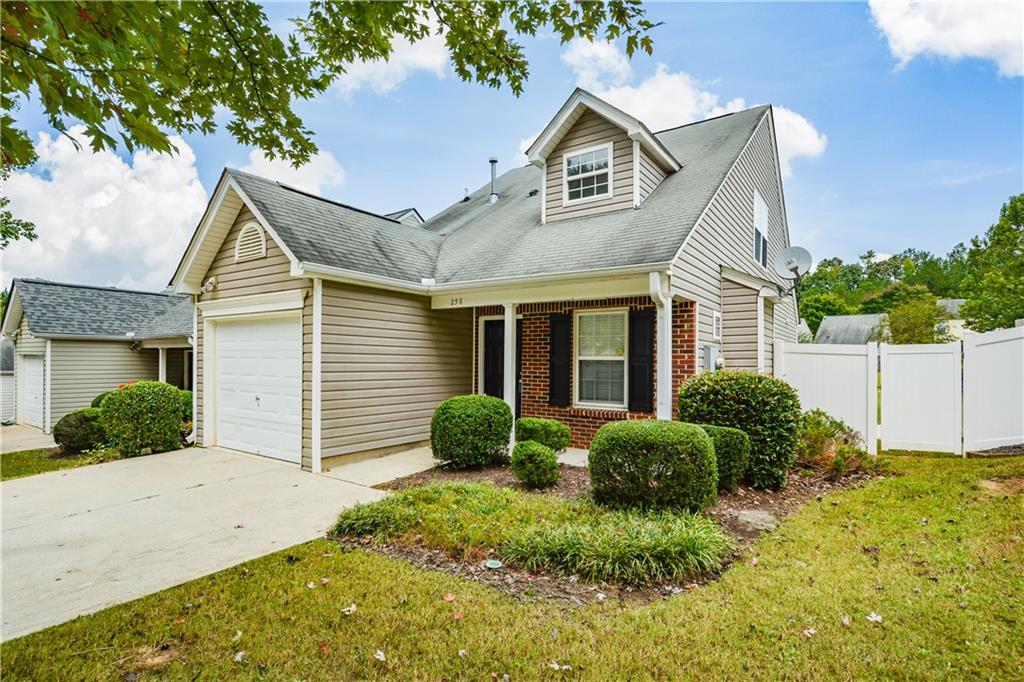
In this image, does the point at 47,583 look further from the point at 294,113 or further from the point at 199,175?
the point at 199,175

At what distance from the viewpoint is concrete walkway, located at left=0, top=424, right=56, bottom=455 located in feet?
39.5

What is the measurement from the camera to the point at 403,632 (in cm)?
306

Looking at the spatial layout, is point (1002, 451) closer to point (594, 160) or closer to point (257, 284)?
point (594, 160)

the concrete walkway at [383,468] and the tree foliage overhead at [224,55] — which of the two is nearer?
the tree foliage overhead at [224,55]

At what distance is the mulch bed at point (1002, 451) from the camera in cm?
707

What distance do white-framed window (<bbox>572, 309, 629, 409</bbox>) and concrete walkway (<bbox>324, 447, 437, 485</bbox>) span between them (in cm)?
311

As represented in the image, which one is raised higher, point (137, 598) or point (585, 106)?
point (585, 106)

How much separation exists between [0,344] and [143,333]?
9179 millimetres

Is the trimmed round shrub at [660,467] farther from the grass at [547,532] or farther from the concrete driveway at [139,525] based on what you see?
the concrete driveway at [139,525]

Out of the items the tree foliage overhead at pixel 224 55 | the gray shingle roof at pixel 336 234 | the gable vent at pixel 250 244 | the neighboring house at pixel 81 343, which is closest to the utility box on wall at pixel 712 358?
the gray shingle roof at pixel 336 234

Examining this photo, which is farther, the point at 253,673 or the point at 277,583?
the point at 277,583

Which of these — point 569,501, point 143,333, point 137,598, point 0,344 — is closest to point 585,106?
point 569,501

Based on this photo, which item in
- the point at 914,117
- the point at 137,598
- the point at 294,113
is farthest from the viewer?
the point at 914,117

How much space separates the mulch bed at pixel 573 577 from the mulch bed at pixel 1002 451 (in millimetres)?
2190
